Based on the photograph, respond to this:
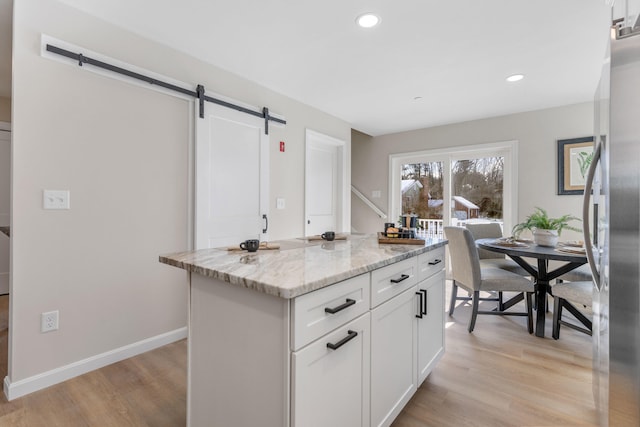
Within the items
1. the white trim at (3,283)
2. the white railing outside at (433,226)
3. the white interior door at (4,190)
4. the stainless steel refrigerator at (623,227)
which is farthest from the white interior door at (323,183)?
the white trim at (3,283)

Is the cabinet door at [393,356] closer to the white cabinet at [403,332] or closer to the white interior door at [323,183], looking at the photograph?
the white cabinet at [403,332]

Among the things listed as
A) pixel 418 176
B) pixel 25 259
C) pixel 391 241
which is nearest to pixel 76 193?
pixel 25 259

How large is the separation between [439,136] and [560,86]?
5.34ft

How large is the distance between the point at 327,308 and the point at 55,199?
193 centimetres

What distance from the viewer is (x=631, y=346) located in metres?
0.87

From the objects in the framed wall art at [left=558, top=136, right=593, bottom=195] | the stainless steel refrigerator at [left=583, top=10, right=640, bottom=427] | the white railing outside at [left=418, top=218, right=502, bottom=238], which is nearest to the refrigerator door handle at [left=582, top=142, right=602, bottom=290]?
the stainless steel refrigerator at [left=583, top=10, right=640, bottom=427]

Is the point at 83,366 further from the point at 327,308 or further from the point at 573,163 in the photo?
the point at 573,163

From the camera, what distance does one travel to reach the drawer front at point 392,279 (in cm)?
130

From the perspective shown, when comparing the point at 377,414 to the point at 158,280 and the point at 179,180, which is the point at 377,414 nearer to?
the point at 158,280

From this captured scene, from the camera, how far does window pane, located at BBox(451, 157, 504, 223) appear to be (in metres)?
4.33

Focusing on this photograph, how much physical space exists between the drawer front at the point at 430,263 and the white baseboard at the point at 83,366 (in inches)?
80.4

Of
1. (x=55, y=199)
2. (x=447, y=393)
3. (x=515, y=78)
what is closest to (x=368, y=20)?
(x=515, y=78)

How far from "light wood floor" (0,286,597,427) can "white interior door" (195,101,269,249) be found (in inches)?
41.0

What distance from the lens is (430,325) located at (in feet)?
6.00
